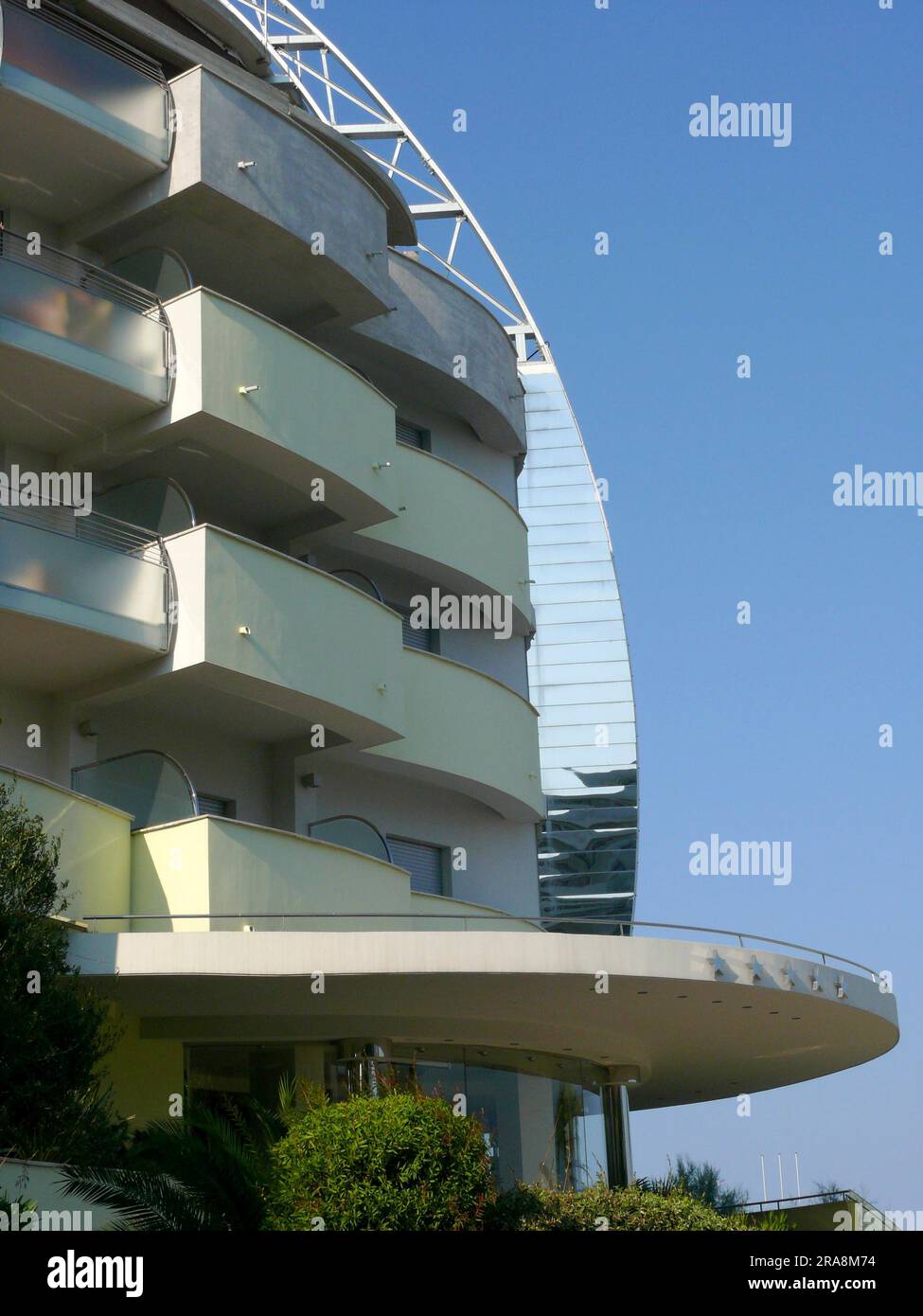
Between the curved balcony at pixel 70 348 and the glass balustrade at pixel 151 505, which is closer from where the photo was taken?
the curved balcony at pixel 70 348

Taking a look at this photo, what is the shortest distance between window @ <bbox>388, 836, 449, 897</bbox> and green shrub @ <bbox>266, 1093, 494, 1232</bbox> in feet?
34.7

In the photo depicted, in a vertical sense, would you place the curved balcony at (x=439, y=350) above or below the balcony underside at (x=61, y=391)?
above

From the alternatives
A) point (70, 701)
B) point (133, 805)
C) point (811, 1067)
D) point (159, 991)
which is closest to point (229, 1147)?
point (159, 991)

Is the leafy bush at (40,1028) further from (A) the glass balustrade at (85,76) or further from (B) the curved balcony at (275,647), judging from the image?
(A) the glass balustrade at (85,76)

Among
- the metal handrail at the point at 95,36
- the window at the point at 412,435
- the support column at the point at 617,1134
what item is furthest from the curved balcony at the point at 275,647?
the metal handrail at the point at 95,36

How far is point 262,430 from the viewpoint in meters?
22.1

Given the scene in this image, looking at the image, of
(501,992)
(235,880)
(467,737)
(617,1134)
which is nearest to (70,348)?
(235,880)

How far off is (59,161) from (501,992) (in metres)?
12.4

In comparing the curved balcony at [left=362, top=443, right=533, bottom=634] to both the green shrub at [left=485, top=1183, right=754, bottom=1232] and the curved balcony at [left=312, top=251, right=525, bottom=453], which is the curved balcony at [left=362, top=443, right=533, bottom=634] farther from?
the green shrub at [left=485, top=1183, right=754, bottom=1232]

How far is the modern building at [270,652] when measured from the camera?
18844 millimetres

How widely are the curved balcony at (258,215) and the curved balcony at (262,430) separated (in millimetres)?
1718

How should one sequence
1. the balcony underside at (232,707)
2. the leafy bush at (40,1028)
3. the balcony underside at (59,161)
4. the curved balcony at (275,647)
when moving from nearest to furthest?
the leafy bush at (40,1028) → the curved balcony at (275,647) → the balcony underside at (232,707) → the balcony underside at (59,161)
